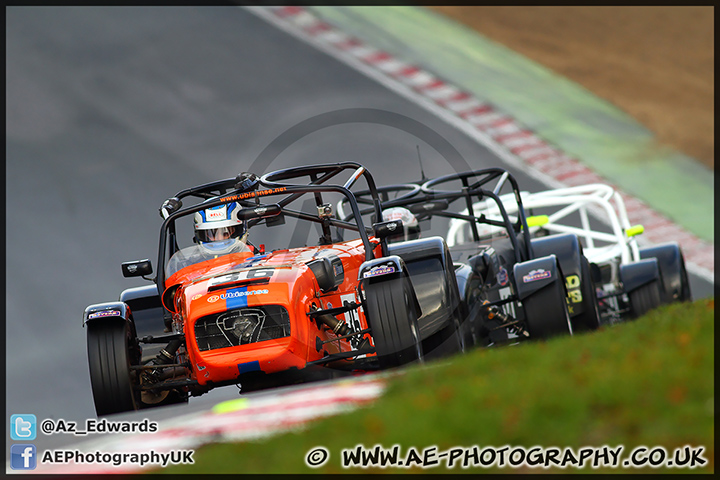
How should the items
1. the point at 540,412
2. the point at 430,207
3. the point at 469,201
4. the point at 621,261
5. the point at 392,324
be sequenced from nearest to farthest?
the point at 540,412 → the point at 392,324 → the point at 430,207 → the point at 469,201 → the point at 621,261

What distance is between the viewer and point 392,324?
24.6 feet

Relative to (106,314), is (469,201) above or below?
above

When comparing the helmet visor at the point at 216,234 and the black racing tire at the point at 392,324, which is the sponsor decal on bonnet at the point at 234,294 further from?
the helmet visor at the point at 216,234

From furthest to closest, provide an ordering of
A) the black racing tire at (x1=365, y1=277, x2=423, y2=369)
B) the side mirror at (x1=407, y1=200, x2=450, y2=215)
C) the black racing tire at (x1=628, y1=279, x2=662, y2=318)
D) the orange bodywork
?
the black racing tire at (x1=628, y1=279, x2=662, y2=318), the side mirror at (x1=407, y1=200, x2=450, y2=215), the black racing tire at (x1=365, y1=277, x2=423, y2=369), the orange bodywork

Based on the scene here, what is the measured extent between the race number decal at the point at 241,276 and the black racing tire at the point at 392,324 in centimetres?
86

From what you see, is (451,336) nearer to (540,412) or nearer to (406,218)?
(406,218)

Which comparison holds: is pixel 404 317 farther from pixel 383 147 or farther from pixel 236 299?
pixel 383 147

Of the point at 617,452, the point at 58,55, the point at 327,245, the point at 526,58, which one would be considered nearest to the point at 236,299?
the point at 327,245

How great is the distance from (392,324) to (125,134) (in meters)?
12.8

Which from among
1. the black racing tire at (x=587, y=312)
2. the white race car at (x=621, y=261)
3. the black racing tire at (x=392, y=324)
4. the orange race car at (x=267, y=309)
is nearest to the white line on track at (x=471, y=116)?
the white race car at (x=621, y=261)

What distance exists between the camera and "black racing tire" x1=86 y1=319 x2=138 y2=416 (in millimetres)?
7684

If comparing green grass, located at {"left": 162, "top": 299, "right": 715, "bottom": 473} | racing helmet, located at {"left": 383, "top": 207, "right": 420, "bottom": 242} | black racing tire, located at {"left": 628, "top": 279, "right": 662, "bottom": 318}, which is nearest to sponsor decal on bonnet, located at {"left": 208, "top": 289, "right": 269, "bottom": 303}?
green grass, located at {"left": 162, "top": 299, "right": 715, "bottom": 473}

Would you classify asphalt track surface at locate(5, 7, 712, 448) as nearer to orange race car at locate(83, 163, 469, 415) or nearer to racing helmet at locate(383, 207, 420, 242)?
racing helmet at locate(383, 207, 420, 242)

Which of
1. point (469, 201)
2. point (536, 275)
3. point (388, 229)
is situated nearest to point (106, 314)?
point (388, 229)
